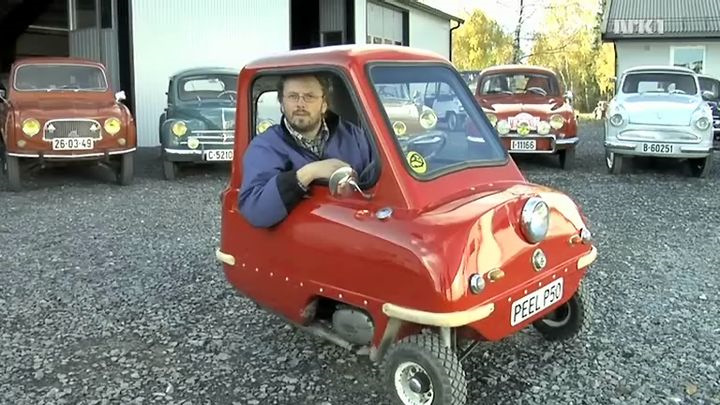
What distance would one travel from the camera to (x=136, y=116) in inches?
580

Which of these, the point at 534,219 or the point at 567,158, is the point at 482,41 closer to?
the point at 567,158

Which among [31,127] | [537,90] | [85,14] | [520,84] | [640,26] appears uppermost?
[640,26]

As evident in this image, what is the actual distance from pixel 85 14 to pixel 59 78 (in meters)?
6.23

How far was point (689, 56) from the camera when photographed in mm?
23812

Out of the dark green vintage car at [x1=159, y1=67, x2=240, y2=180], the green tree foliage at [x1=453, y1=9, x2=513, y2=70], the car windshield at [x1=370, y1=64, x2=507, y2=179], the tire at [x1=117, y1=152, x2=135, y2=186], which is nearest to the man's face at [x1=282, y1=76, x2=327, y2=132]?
the car windshield at [x1=370, y1=64, x2=507, y2=179]

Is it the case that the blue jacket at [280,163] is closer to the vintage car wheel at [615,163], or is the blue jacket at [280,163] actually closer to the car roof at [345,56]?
the car roof at [345,56]

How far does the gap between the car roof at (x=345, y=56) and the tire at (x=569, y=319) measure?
142 centimetres

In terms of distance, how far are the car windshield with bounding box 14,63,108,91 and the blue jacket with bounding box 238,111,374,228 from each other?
7746 millimetres

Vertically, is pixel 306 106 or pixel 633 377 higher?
pixel 306 106

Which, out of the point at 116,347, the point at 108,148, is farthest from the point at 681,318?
the point at 108,148

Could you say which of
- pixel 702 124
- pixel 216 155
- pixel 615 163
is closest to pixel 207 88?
pixel 216 155

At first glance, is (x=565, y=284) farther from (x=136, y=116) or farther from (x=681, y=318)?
(x=136, y=116)

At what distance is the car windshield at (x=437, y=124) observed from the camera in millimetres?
3189

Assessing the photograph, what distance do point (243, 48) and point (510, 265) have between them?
14.1 meters
